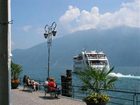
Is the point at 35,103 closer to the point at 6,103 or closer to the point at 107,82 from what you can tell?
the point at 107,82

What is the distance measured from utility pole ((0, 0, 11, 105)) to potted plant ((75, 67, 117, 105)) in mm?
9405

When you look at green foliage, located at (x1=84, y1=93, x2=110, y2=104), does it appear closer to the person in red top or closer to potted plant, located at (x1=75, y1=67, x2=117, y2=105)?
potted plant, located at (x1=75, y1=67, x2=117, y2=105)

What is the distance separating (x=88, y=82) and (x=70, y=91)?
9700 mm

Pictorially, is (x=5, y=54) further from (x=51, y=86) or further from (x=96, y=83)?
(x=51, y=86)

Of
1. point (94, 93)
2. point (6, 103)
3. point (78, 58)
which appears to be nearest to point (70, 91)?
point (94, 93)

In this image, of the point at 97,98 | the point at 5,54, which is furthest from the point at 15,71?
the point at 5,54

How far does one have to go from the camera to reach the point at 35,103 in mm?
20016

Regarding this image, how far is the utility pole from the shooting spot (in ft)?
22.2

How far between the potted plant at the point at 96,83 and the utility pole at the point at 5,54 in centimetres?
941

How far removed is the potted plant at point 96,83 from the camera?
16375 millimetres

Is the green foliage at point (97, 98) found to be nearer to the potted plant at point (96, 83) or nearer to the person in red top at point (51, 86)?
the potted plant at point (96, 83)

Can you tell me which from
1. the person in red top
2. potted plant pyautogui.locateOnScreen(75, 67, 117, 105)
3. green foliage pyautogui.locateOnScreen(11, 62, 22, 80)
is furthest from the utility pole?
green foliage pyautogui.locateOnScreen(11, 62, 22, 80)

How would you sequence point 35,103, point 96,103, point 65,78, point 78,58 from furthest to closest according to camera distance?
1. point 78,58
2. point 65,78
3. point 35,103
4. point 96,103

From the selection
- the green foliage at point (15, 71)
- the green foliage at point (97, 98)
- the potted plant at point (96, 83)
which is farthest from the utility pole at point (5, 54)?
the green foliage at point (15, 71)
